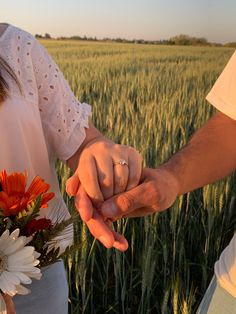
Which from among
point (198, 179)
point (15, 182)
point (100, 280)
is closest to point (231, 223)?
point (100, 280)

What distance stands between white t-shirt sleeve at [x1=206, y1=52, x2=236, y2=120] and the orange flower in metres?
0.45

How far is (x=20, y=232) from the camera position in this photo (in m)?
0.50

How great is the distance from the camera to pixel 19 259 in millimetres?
478

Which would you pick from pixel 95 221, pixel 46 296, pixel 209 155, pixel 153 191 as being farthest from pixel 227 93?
pixel 46 296

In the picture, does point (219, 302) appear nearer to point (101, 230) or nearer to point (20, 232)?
point (101, 230)

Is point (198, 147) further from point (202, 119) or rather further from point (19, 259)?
point (202, 119)

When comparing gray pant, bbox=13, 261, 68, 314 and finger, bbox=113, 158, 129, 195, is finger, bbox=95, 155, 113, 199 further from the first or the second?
gray pant, bbox=13, 261, 68, 314

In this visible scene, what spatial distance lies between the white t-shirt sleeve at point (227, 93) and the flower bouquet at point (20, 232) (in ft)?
1.45

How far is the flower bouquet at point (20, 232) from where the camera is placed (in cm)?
47

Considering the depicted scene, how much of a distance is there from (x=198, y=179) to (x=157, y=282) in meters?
0.77

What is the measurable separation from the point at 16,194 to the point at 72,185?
0.18 meters

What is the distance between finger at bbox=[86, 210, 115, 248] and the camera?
0.62 metres

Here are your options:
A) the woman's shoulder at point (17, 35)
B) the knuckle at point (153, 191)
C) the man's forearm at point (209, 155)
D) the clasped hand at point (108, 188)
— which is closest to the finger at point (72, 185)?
the clasped hand at point (108, 188)

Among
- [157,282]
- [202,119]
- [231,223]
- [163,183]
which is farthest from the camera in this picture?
[202,119]
